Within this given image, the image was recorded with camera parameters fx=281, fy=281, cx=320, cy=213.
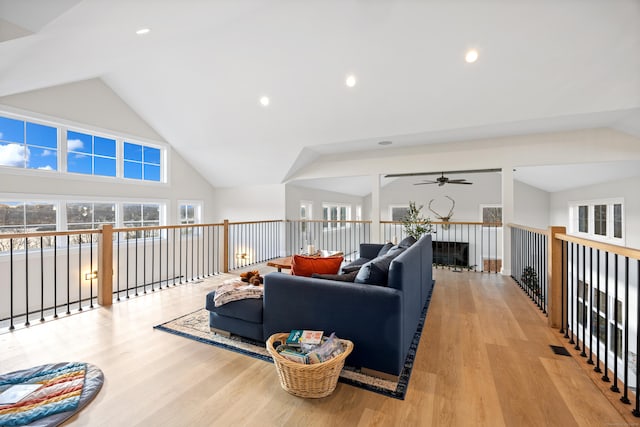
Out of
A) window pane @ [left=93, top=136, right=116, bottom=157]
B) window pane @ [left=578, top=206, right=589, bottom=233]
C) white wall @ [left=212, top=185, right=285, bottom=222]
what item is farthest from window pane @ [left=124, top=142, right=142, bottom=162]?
window pane @ [left=578, top=206, right=589, bottom=233]

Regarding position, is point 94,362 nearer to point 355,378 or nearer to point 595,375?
point 355,378

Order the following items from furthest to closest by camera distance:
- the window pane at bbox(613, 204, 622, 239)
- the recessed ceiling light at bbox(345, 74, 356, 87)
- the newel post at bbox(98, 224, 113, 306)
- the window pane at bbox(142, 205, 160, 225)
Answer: the window pane at bbox(142, 205, 160, 225) < the window pane at bbox(613, 204, 622, 239) < the recessed ceiling light at bbox(345, 74, 356, 87) < the newel post at bbox(98, 224, 113, 306)

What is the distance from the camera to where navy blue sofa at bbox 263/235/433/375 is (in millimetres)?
1961

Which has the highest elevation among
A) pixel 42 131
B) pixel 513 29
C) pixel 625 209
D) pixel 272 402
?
pixel 513 29

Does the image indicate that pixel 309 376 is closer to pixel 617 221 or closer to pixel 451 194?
pixel 617 221

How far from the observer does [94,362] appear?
2.20 m

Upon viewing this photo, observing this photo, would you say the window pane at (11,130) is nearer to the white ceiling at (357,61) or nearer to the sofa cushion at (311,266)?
the white ceiling at (357,61)

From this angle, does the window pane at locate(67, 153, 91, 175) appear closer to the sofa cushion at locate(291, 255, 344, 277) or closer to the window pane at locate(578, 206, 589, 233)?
the sofa cushion at locate(291, 255, 344, 277)

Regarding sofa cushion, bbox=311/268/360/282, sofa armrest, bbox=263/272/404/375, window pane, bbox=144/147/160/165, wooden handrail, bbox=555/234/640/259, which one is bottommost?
sofa armrest, bbox=263/272/404/375

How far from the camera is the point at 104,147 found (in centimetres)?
596

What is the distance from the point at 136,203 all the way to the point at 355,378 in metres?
6.52

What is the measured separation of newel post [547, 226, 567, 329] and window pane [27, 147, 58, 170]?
7728 mm

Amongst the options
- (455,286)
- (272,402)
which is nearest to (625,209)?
(455,286)

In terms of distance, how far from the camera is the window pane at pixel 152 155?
6.73m
